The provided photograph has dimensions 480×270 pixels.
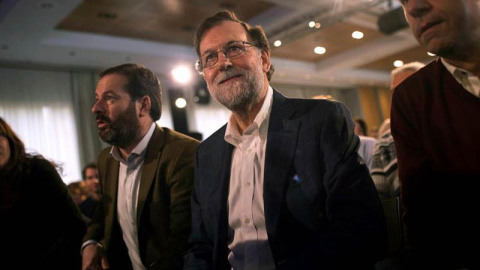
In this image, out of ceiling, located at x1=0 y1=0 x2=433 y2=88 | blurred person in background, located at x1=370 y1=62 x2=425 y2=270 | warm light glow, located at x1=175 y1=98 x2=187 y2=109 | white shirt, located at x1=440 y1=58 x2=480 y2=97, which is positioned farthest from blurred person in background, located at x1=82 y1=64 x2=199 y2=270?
warm light glow, located at x1=175 y1=98 x2=187 y2=109

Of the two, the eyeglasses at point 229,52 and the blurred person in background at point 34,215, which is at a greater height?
the eyeglasses at point 229,52

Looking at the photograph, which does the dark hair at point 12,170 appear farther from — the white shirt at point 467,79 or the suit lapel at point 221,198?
the white shirt at point 467,79

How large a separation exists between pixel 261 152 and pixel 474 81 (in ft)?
2.44

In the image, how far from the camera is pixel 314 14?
700 cm

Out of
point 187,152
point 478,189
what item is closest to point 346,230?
point 478,189

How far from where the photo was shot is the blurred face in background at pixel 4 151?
208cm

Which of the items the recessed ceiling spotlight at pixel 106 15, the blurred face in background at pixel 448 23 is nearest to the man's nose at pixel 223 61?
the blurred face in background at pixel 448 23

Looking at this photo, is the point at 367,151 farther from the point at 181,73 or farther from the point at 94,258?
the point at 181,73

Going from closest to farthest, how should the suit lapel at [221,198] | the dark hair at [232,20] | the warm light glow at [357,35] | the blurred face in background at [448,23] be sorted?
1. the blurred face in background at [448,23]
2. the suit lapel at [221,198]
3. the dark hair at [232,20]
4. the warm light glow at [357,35]

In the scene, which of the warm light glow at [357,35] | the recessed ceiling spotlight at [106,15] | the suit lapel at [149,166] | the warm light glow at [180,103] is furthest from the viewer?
the warm light glow at [180,103]

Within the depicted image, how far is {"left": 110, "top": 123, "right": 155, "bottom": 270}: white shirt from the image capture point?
1946mm

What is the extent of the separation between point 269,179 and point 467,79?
67 cm

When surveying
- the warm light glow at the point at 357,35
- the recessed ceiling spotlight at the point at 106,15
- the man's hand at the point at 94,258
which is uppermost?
the recessed ceiling spotlight at the point at 106,15

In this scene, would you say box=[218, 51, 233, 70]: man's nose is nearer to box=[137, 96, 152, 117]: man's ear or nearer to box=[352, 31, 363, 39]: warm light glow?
box=[137, 96, 152, 117]: man's ear
